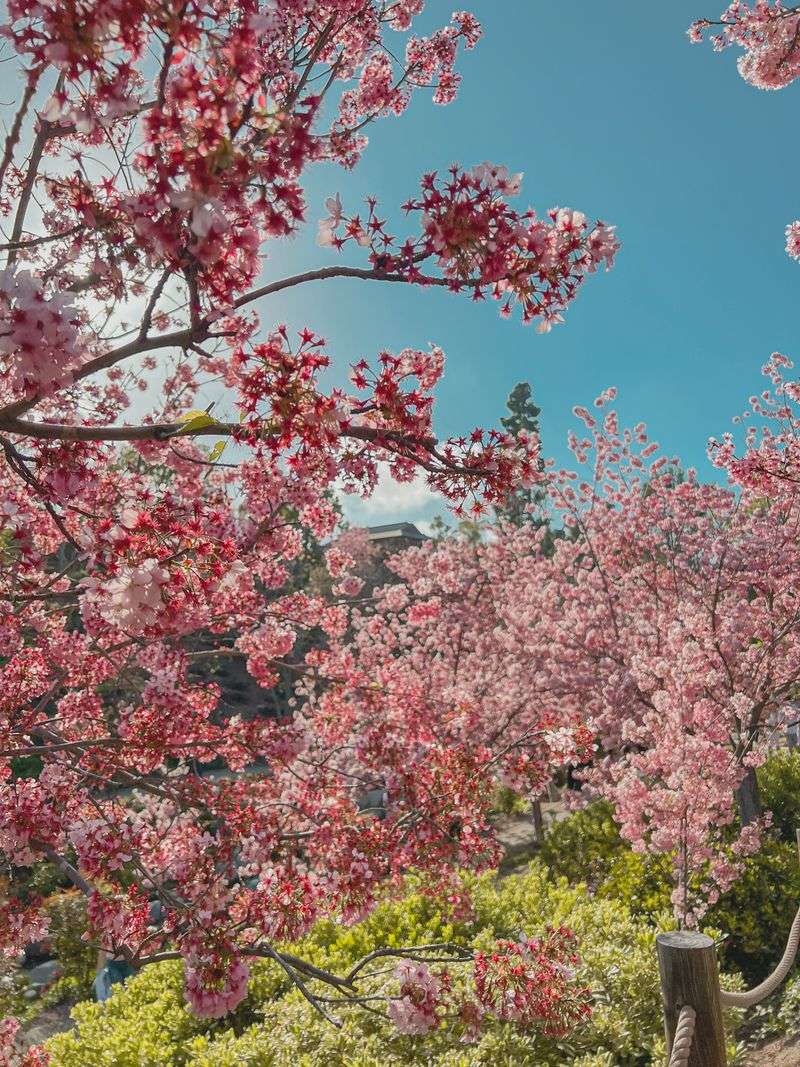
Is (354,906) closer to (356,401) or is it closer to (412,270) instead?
(356,401)

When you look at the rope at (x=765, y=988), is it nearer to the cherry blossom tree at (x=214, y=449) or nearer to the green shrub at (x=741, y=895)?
the cherry blossom tree at (x=214, y=449)

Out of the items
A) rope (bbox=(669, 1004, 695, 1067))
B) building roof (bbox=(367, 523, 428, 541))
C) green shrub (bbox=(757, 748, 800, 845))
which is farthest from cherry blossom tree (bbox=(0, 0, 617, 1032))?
building roof (bbox=(367, 523, 428, 541))

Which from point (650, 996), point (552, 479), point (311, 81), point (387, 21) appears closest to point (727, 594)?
point (552, 479)

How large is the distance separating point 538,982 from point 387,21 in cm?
617

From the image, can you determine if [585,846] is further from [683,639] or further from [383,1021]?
[383,1021]

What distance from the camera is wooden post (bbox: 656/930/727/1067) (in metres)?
2.46

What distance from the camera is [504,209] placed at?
216 centimetres

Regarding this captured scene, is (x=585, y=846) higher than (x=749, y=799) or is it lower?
lower

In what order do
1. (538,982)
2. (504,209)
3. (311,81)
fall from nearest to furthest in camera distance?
(504,209) < (311,81) < (538,982)

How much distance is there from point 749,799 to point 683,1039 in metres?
7.72

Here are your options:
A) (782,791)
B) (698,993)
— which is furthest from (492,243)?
(782,791)

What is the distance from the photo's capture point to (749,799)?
9094mm

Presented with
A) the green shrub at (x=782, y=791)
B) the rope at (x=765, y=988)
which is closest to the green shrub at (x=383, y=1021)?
the rope at (x=765, y=988)

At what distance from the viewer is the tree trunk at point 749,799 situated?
29.7 ft
